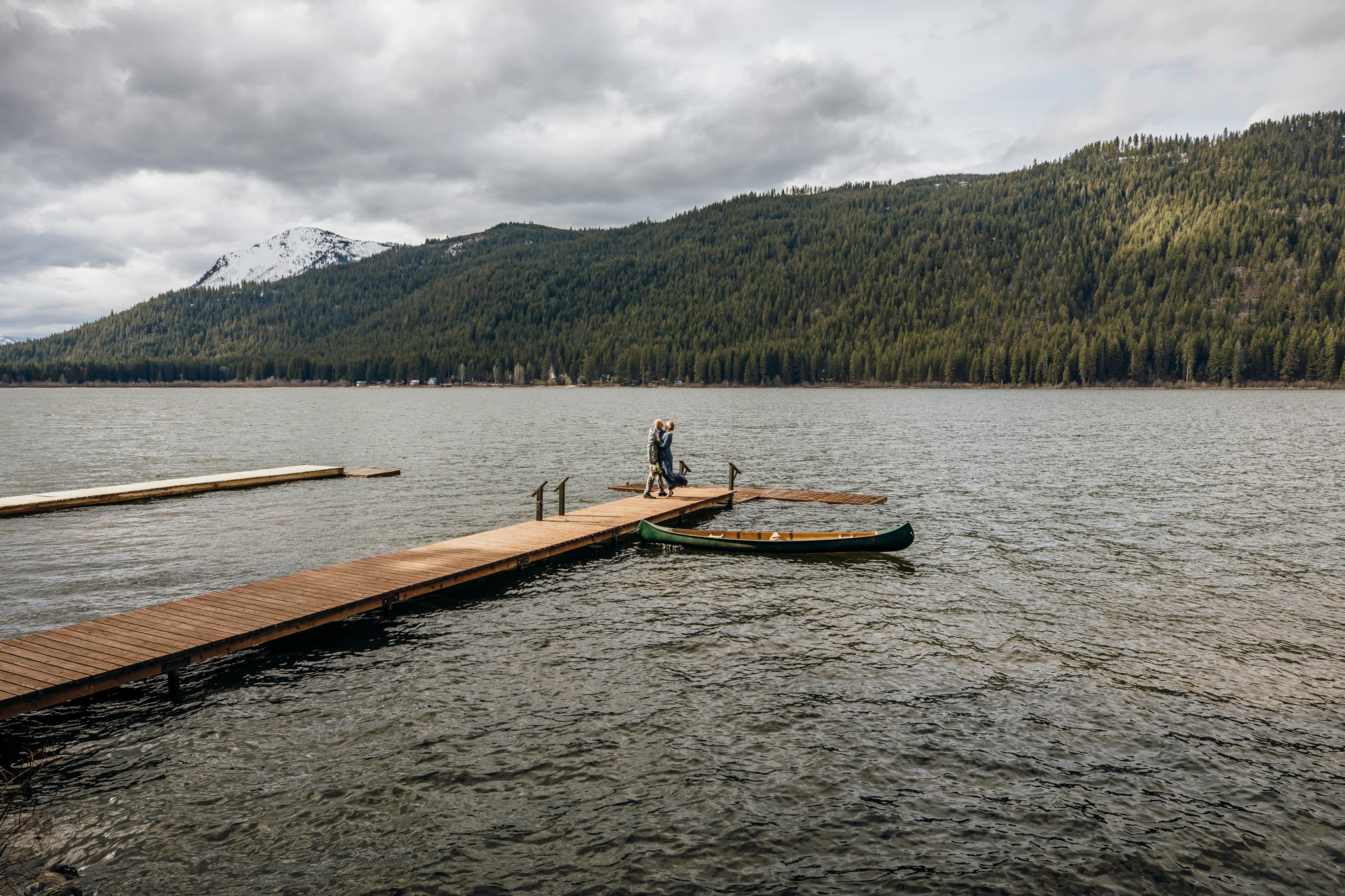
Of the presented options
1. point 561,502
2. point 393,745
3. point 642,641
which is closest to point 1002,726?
point 642,641

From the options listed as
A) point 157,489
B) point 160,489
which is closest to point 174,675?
point 157,489

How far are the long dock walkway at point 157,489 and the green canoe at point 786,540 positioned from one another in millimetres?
25636

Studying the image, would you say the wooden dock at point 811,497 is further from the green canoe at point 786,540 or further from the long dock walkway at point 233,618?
the long dock walkway at point 233,618

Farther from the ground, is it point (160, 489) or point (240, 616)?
point (240, 616)

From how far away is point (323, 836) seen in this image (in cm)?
933

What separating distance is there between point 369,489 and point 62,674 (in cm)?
2849

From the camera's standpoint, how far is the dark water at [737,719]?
905 centimetres

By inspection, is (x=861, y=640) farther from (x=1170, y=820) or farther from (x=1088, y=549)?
(x=1088, y=549)

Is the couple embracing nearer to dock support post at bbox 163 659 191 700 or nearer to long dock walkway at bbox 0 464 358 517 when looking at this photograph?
long dock walkway at bbox 0 464 358 517

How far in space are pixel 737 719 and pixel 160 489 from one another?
3570 cm

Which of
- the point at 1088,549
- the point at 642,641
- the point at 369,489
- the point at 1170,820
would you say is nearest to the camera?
the point at 1170,820

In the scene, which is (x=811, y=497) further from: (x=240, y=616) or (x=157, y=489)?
(x=157, y=489)

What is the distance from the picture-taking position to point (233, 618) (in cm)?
1574

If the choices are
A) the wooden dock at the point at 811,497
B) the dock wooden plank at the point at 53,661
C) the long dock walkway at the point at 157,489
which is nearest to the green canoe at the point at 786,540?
the wooden dock at the point at 811,497
